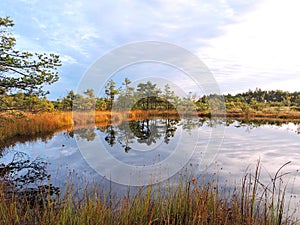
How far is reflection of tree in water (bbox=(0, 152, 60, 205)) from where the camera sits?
335cm

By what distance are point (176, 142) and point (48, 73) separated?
4.91 m

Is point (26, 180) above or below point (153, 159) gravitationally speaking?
below

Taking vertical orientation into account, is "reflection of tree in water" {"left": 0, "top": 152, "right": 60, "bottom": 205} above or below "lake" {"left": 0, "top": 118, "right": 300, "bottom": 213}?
below

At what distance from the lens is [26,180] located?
4.11m

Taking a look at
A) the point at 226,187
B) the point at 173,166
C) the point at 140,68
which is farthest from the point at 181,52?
the point at 226,187

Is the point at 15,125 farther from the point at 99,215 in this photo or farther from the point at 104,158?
the point at 99,215

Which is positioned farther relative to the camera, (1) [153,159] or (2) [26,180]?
(1) [153,159]

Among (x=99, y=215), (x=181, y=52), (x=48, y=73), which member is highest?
(x=181, y=52)

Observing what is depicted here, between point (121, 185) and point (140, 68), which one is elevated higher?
point (140, 68)

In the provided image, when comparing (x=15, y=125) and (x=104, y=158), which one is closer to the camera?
(x=104, y=158)

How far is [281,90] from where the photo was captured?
37.9 metres

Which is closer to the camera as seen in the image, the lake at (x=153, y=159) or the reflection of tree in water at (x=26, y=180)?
the reflection of tree in water at (x=26, y=180)

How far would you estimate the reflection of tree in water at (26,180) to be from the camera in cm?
335

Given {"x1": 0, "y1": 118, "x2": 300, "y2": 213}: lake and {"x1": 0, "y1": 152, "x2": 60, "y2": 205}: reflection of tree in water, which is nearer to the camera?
{"x1": 0, "y1": 152, "x2": 60, "y2": 205}: reflection of tree in water
